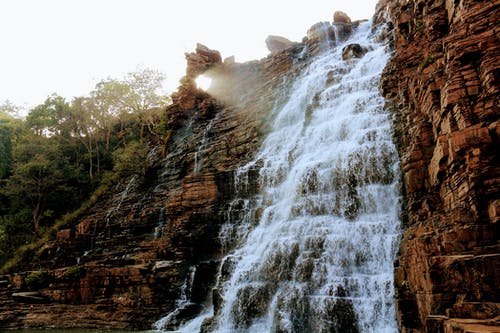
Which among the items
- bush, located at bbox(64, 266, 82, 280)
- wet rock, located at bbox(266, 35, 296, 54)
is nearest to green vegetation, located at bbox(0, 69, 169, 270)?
bush, located at bbox(64, 266, 82, 280)

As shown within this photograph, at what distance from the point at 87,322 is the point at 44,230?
18322 mm

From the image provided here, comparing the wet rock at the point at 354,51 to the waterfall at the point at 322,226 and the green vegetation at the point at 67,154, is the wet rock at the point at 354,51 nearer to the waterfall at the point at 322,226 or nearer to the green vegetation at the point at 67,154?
the waterfall at the point at 322,226

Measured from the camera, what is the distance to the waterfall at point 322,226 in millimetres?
13102

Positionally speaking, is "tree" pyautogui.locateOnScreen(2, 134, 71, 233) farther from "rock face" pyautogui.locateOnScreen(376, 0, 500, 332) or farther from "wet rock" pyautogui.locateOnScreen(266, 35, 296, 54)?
"wet rock" pyautogui.locateOnScreen(266, 35, 296, 54)

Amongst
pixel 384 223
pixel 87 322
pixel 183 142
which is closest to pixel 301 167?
pixel 384 223

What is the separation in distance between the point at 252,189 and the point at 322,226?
322 inches

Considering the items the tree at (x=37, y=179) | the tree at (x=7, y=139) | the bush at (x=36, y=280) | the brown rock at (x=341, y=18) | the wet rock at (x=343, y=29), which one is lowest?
the bush at (x=36, y=280)

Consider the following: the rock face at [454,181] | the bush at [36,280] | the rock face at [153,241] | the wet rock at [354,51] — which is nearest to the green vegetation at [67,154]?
the rock face at [153,241]

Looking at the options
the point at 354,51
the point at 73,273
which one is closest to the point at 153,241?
the point at 73,273

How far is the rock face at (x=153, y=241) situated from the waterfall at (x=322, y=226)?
2.08m

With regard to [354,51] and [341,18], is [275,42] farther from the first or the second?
[354,51]

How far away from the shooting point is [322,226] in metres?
16.2

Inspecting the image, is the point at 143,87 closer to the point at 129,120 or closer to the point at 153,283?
the point at 129,120

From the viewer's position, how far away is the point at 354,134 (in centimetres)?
1967
